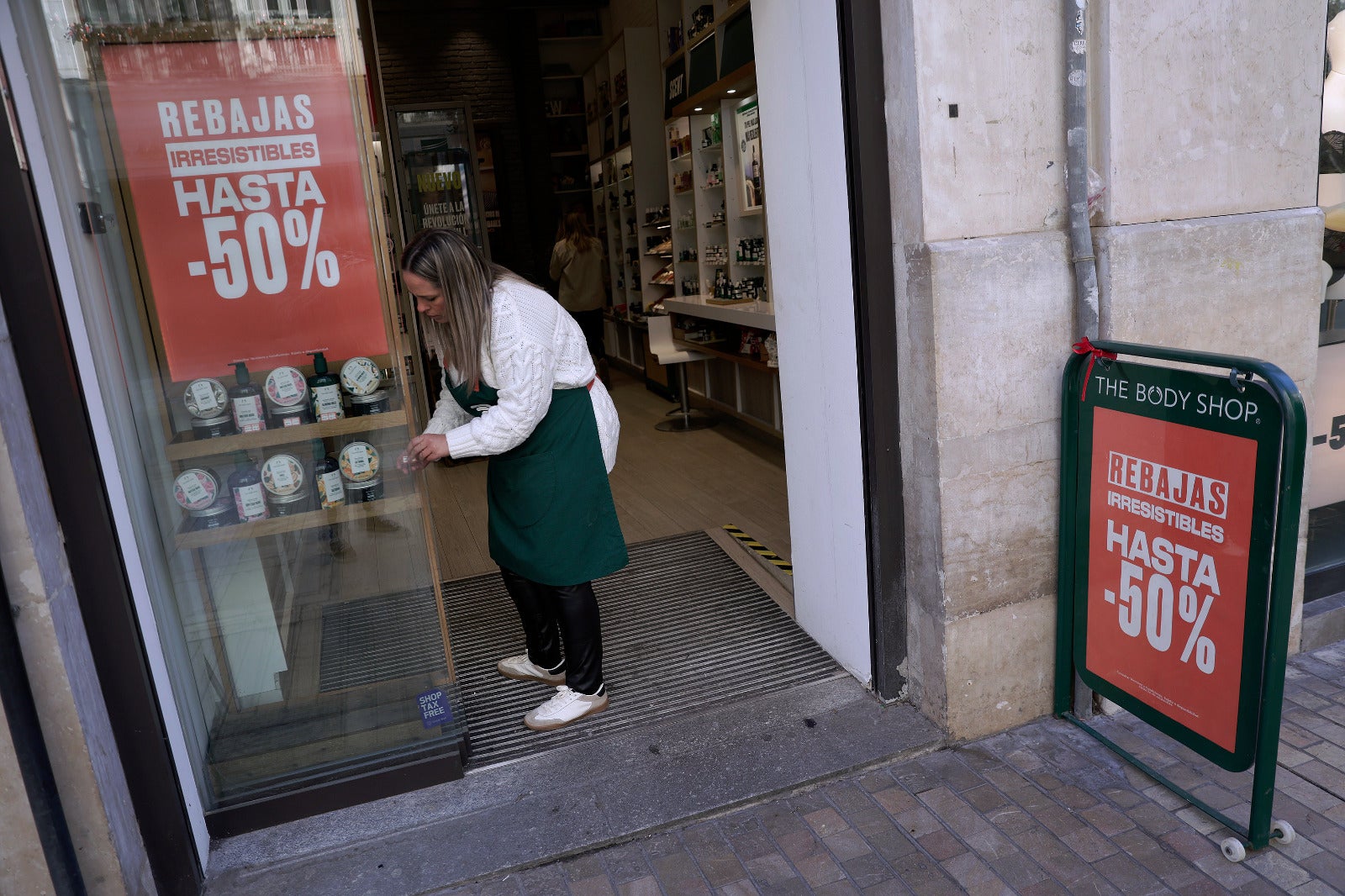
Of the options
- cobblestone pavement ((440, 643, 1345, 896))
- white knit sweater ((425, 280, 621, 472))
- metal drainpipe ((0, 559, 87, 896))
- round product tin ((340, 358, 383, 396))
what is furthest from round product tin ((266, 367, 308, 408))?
cobblestone pavement ((440, 643, 1345, 896))

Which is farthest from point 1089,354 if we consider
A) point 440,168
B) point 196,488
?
point 440,168

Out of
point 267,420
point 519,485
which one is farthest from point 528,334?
point 267,420

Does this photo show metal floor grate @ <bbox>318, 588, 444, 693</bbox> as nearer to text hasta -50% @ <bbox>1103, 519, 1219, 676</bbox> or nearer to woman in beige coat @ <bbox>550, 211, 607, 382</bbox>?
text hasta -50% @ <bbox>1103, 519, 1219, 676</bbox>

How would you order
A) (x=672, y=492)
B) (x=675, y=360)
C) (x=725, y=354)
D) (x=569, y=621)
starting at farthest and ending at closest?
(x=675, y=360) → (x=725, y=354) → (x=672, y=492) → (x=569, y=621)

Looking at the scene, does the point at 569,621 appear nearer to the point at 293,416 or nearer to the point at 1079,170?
the point at 293,416

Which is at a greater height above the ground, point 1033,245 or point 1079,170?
point 1079,170

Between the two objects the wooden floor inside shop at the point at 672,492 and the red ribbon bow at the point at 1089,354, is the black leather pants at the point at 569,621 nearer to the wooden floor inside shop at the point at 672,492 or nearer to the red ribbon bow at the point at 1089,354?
the wooden floor inside shop at the point at 672,492

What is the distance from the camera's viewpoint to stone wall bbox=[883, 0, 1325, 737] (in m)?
2.35

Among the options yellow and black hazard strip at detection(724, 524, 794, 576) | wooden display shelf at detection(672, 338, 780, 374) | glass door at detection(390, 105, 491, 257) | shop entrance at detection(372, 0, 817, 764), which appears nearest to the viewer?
shop entrance at detection(372, 0, 817, 764)

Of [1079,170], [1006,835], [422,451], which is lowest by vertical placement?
[1006,835]

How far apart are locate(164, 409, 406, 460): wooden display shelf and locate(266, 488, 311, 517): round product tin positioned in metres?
0.14

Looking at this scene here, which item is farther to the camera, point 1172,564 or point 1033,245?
point 1033,245

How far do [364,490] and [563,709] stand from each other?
92 cm

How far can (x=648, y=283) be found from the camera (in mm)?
8773
